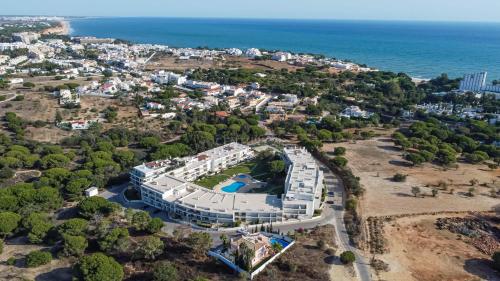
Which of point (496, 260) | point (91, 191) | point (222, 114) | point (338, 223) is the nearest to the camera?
point (496, 260)

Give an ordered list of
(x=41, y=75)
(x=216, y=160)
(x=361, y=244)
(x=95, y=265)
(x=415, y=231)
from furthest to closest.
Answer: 1. (x=41, y=75)
2. (x=216, y=160)
3. (x=415, y=231)
4. (x=361, y=244)
5. (x=95, y=265)

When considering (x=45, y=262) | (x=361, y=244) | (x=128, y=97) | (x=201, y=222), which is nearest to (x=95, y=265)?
(x=45, y=262)

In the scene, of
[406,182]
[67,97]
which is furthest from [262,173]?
[67,97]

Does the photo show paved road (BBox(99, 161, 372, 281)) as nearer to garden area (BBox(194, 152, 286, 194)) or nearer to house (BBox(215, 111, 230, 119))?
garden area (BBox(194, 152, 286, 194))

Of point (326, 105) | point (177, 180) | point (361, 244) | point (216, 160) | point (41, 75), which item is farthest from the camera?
point (41, 75)

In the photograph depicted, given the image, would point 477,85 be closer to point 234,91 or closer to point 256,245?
point 234,91

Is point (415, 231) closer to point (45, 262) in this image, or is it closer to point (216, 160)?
point (216, 160)

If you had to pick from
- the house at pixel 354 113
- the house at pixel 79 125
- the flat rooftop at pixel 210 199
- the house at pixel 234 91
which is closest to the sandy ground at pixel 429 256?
the flat rooftop at pixel 210 199

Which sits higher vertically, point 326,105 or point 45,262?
point 326,105
